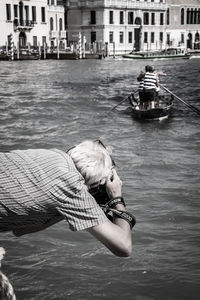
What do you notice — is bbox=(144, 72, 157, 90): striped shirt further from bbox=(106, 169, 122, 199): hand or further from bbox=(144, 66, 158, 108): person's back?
bbox=(106, 169, 122, 199): hand

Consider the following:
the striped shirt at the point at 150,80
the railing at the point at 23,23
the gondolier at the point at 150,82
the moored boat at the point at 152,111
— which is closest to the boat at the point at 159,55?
the railing at the point at 23,23

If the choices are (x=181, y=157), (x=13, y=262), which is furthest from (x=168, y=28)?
(x=13, y=262)

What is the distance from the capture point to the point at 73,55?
46281 mm

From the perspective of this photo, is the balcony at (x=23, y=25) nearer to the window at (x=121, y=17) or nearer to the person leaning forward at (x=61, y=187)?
the window at (x=121, y=17)

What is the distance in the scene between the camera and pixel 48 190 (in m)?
2.39

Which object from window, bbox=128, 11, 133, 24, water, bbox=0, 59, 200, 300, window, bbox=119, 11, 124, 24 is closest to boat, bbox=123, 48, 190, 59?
window, bbox=119, 11, 124, 24

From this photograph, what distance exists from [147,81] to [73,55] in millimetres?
33572

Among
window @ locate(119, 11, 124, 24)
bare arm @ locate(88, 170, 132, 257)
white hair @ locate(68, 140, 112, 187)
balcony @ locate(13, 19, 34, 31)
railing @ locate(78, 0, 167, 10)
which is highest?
railing @ locate(78, 0, 167, 10)

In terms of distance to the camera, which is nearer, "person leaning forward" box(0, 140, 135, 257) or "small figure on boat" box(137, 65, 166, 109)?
"person leaning forward" box(0, 140, 135, 257)

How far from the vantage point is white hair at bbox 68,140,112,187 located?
8.02 feet

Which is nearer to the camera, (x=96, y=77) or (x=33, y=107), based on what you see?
(x=33, y=107)

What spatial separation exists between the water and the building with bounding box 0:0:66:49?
35.8 m

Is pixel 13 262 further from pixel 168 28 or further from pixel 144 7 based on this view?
pixel 168 28

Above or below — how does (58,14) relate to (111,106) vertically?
above
